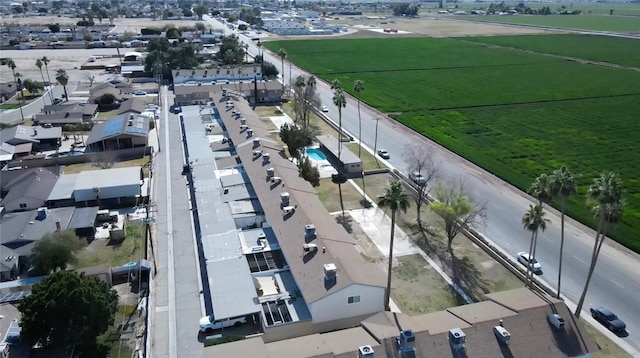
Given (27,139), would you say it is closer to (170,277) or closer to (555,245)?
(170,277)

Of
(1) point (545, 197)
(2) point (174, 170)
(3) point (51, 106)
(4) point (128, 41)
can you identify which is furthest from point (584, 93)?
(4) point (128, 41)

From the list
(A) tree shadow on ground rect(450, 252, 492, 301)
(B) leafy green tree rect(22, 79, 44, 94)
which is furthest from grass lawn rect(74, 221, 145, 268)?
(B) leafy green tree rect(22, 79, 44, 94)

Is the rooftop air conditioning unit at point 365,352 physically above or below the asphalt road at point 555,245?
above

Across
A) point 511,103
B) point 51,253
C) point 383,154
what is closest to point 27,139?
point 51,253

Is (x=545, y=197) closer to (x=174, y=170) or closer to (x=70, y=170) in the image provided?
(x=174, y=170)

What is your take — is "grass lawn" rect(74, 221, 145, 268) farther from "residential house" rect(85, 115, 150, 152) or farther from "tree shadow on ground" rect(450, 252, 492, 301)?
"tree shadow on ground" rect(450, 252, 492, 301)

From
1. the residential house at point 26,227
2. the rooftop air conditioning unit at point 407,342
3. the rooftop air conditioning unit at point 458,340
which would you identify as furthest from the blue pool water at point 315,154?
the rooftop air conditioning unit at point 458,340

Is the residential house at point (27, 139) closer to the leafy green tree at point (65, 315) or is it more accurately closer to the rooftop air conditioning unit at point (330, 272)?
the leafy green tree at point (65, 315)
